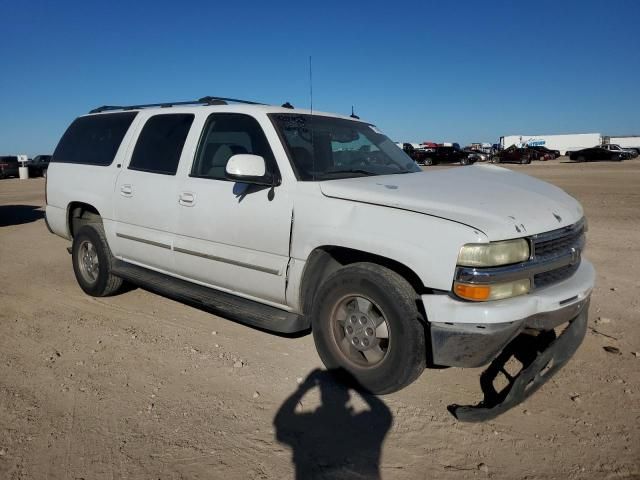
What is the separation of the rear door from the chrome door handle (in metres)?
0.07

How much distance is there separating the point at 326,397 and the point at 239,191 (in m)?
1.64

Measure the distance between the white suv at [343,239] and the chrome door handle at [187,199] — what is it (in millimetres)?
13

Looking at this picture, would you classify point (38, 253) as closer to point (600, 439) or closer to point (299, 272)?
point (299, 272)

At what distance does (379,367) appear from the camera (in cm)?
320

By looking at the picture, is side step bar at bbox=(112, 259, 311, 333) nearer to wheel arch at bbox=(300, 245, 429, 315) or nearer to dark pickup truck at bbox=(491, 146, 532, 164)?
wheel arch at bbox=(300, 245, 429, 315)

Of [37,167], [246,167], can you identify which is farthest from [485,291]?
[37,167]

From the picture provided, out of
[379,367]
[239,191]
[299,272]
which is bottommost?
[379,367]

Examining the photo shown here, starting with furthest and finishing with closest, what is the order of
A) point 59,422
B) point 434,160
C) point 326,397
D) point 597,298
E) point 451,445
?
point 434,160 < point 597,298 < point 326,397 < point 59,422 < point 451,445

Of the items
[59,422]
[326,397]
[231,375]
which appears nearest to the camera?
[59,422]

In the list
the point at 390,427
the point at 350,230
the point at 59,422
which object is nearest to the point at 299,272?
the point at 350,230

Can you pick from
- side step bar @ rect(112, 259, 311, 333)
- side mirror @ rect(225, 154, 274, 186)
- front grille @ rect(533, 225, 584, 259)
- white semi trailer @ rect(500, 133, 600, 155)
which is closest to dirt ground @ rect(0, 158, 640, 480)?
side step bar @ rect(112, 259, 311, 333)

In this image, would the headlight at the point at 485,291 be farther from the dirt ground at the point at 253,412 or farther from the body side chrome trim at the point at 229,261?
the body side chrome trim at the point at 229,261

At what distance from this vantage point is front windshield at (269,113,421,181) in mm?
3745

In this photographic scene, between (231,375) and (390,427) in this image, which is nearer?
(390,427)
